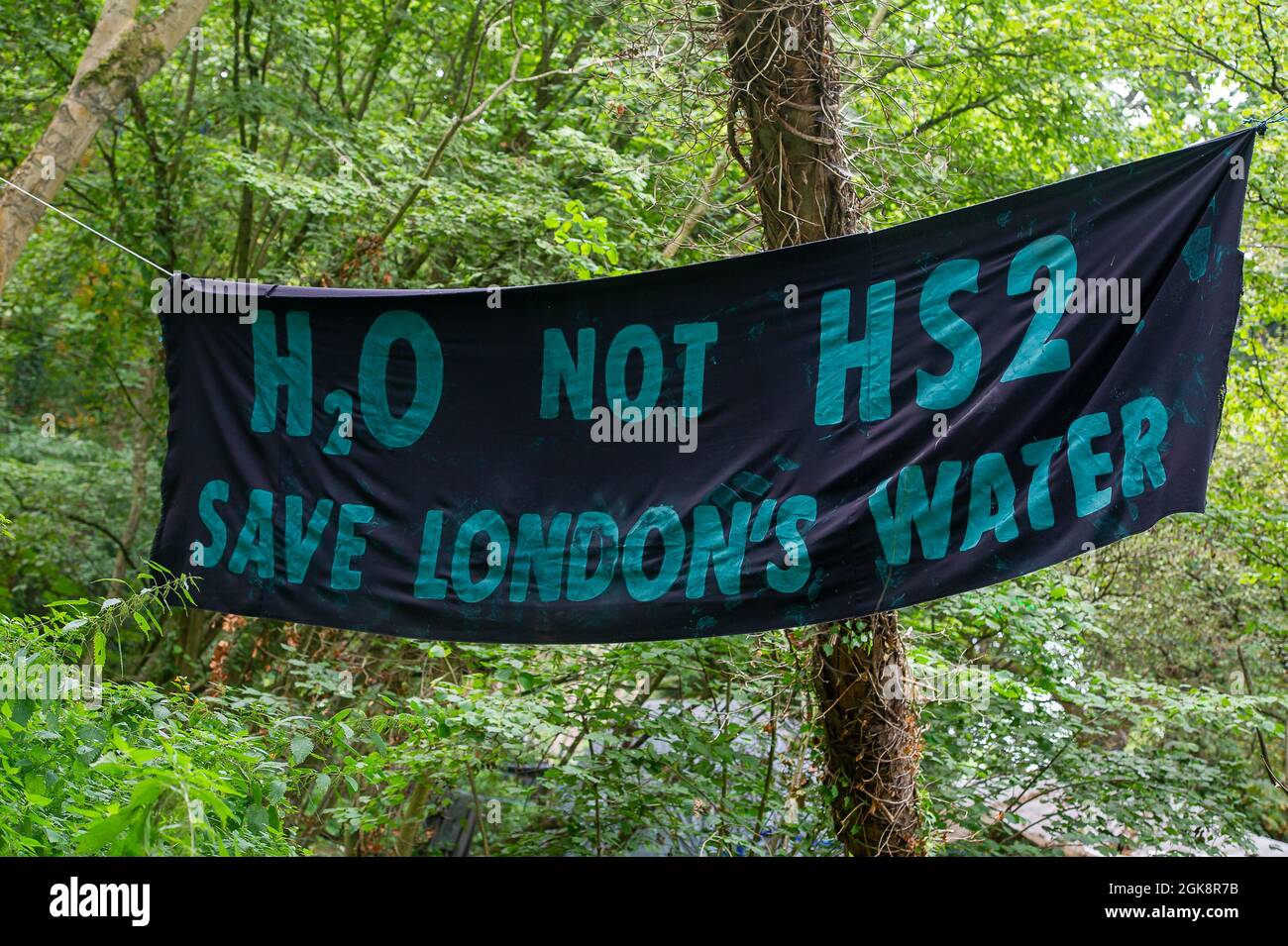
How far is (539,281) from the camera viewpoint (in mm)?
8188

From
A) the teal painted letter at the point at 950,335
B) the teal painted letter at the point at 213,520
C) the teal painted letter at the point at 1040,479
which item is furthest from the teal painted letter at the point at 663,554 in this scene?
the teal painted letter at the point at 213,520

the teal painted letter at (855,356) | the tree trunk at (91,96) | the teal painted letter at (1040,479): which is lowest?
the teal painted letter at (1040,479)

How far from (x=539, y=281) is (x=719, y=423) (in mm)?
4750

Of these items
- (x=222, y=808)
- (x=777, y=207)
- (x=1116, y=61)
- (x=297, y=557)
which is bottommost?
(x=222, y=808)

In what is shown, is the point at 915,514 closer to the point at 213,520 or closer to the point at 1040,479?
the point at 1040,479

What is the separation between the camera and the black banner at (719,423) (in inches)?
129

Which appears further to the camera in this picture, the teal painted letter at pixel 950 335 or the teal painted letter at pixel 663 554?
the teal painted letter at pixel 663 554

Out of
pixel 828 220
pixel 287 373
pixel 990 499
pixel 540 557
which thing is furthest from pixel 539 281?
pixel 990 499

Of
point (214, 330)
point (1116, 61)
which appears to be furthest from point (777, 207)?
point (1116, 61)

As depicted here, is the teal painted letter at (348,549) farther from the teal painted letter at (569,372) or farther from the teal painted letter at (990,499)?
the teal painted letter at (990,499)

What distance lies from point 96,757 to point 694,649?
10.6 feet

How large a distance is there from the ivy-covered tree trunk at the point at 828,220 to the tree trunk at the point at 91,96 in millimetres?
3769
